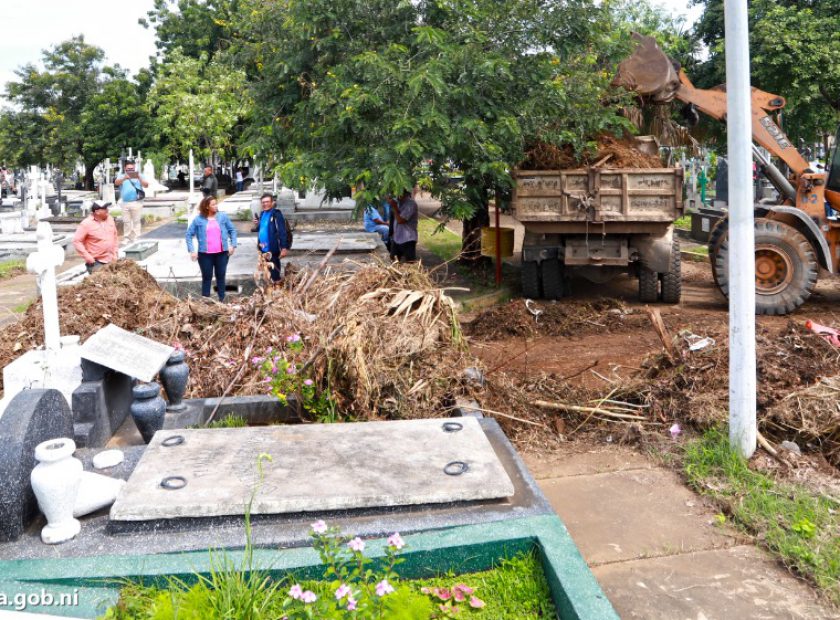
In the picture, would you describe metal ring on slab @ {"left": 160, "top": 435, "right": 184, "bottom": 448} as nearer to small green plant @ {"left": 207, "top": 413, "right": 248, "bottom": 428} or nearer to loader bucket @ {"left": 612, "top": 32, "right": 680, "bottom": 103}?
small green plant @ {"left": 207, "top": 413, "right": 248, "bottom": 428}

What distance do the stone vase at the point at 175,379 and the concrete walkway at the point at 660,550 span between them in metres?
2.49

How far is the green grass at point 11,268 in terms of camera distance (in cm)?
1475

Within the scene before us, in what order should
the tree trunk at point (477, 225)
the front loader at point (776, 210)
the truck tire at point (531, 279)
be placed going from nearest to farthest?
the front loader at point (776, 210), the truck tire at point (531, 279), the tree trunk at point (477, 225)

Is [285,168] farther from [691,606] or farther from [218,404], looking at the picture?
[691,606]

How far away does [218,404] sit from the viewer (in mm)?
5566

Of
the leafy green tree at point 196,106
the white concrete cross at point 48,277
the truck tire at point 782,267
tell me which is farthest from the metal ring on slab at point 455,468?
the leafy green tree at point 196,106

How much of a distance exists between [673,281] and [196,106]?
1037 inches

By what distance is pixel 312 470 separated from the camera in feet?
13.7

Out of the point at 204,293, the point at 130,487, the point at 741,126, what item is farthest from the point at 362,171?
the point at 130,487

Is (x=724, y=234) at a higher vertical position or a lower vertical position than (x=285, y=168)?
lower

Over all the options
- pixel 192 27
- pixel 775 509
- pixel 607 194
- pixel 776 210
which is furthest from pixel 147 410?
pixel 192 27

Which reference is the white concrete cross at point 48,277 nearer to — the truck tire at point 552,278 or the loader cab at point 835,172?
the truck tire at point 552,278

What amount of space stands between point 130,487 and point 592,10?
953 centimetres

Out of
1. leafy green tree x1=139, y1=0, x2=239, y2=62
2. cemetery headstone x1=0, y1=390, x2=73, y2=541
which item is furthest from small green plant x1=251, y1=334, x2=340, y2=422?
leafy green tree x1=139, y1=0, x2=239, y2=62
